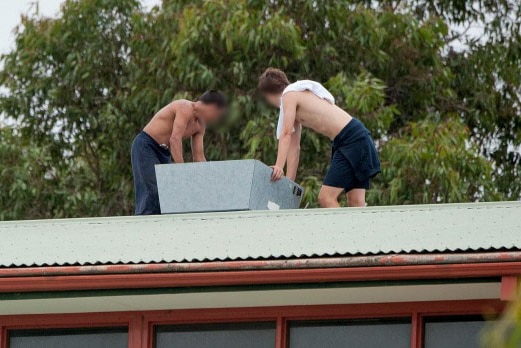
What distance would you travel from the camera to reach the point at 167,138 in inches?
427

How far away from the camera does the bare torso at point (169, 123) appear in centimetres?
1062

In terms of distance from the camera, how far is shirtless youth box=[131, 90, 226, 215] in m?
10.6

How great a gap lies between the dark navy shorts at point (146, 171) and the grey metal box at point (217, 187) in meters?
0.99

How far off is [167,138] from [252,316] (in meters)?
2.78

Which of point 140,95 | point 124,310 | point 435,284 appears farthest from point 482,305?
point 140,95

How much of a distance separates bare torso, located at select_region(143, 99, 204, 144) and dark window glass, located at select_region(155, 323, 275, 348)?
245cm

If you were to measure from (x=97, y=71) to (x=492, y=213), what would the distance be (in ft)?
41.3

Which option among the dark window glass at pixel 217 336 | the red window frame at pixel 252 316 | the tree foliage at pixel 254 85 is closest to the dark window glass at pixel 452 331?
the red window frame at pixel 252 316

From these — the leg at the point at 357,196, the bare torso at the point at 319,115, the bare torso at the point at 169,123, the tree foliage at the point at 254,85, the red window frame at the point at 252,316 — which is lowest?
the red window frame at the point at 252,316

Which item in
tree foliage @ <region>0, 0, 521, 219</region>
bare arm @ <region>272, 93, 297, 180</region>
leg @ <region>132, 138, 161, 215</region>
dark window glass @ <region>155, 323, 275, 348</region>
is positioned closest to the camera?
dark window glass @ <region>155, 323, 275, 348</region>

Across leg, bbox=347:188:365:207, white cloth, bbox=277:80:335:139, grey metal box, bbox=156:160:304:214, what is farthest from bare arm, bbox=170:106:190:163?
leg, bbox=347:188:365:207

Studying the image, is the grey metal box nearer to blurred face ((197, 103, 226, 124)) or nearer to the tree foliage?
blurred face ((197, 103, 226, 124))

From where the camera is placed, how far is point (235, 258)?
8070 millimetres

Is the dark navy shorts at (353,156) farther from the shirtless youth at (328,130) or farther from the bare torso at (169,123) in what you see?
the bare torso at (169,123)
